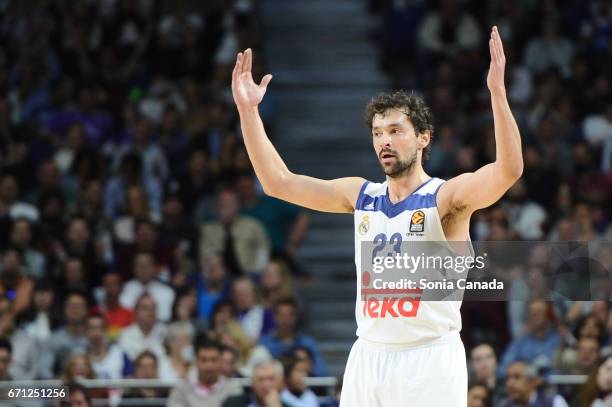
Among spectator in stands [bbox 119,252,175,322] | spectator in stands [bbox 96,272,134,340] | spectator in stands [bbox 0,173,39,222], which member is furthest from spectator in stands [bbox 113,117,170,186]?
spectator in stands [bbox 96,272,134,340]

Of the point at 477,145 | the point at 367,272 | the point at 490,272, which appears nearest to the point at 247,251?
the point at 477,145

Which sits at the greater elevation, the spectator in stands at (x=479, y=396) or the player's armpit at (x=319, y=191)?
the player's armpit at (x=319, y=191)

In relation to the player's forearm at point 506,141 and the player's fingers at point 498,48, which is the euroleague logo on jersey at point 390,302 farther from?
the player's fingers at point 498,48

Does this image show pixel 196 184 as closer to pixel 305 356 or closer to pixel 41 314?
pixel 41 314

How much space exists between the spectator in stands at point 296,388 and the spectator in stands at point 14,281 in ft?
10.4

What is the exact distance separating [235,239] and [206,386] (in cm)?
324

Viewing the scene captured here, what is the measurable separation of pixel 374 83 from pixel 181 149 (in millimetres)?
3409

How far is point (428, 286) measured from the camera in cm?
647

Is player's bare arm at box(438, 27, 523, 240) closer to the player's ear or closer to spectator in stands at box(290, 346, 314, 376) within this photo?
the player's ear

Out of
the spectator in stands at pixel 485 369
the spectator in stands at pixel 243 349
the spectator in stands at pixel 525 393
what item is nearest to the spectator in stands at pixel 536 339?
the spectator in stands at pixel 485 369

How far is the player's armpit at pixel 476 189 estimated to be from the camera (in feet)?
20.0

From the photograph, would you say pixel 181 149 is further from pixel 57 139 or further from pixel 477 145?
pixel 477 145

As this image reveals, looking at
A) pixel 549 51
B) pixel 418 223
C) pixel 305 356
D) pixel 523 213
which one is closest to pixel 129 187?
pixel 305 356

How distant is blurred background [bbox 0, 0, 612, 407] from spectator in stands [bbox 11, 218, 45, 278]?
2 centimetres
